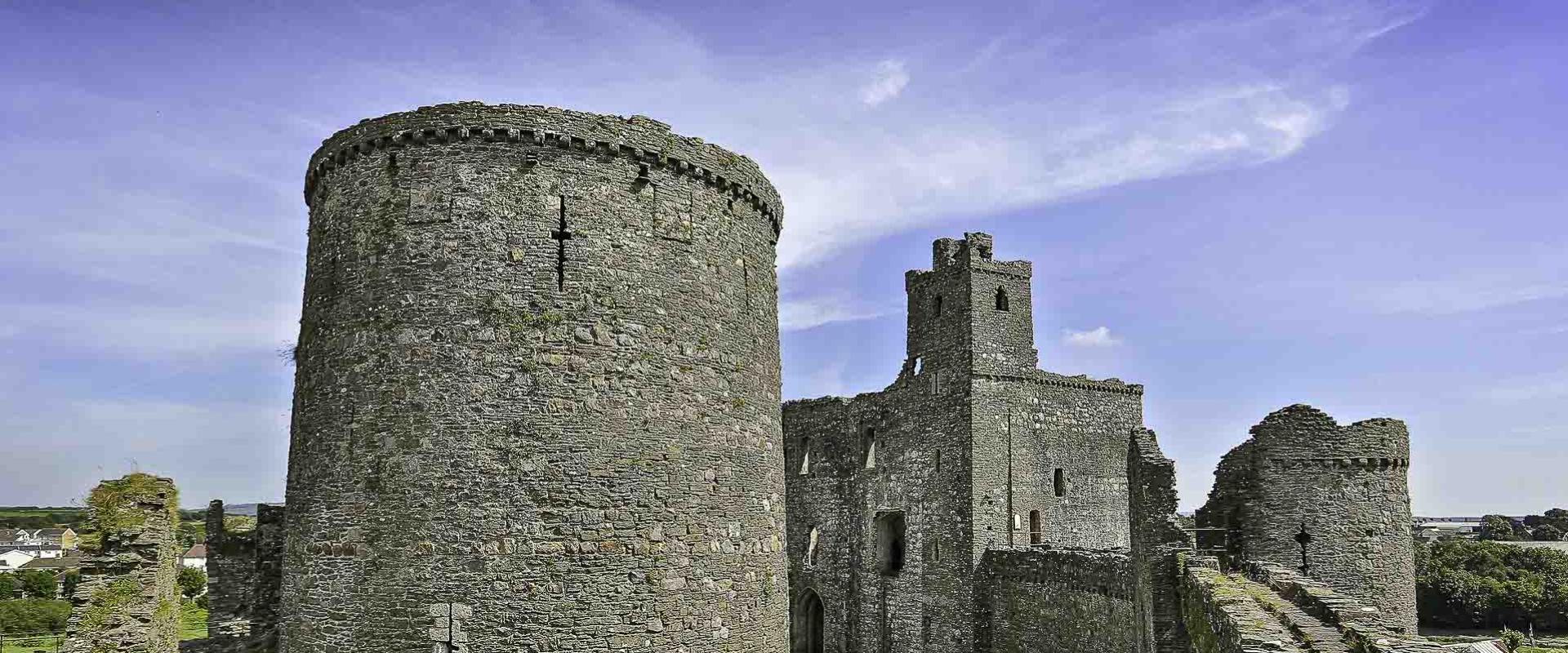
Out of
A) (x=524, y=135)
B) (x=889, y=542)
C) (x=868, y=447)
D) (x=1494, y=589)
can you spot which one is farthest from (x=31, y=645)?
(x=1494, y=589)

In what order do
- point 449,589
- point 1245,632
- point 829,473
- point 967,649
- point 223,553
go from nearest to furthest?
point 1245,632
point 449,589
point 223,553
point 967,649
point 829,473

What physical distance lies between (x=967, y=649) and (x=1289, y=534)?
10.5 metres

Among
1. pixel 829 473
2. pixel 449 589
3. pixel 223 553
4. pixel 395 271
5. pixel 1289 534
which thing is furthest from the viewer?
pixel 829 473

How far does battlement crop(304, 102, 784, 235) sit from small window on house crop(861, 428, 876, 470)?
2119 centimetres

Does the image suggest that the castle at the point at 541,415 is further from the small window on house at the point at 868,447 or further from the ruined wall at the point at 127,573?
the small window on house at the point at 868,447

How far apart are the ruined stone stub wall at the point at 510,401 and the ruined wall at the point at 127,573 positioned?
5.46 feet

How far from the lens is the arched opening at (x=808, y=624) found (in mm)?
37000

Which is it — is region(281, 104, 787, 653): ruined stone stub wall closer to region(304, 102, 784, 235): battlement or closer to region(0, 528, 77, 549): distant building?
region(304, 102, 784, 235): battlement

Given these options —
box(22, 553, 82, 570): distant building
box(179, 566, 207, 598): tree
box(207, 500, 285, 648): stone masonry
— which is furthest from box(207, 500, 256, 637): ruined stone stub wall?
box(22, 553, 82, 570): distant building

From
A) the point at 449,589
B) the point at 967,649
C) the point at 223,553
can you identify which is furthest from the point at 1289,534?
the point at 223,553

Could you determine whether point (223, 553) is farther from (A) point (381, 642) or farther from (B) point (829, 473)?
(B) point (829, 473)

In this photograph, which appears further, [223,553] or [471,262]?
[223,553]

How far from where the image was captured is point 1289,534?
1916 cm

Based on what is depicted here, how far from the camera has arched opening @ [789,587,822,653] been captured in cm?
3700
